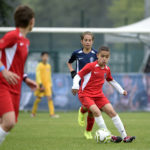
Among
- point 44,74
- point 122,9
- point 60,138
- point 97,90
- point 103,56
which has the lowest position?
point 122,9

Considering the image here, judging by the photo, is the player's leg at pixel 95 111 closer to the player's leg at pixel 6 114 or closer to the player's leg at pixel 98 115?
the player's leg at pixel 98 115

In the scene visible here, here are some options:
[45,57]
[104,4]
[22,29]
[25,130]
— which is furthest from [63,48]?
[104,4]

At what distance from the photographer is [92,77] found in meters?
8.90

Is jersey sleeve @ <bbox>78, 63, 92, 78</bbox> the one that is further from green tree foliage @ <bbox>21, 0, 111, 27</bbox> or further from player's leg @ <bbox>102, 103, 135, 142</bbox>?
green tree foliage @ <bbox>21, 0, 111, 27</bbox>

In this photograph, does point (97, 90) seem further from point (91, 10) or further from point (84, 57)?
point (91, 10)

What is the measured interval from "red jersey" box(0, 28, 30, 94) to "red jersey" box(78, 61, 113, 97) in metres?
2.41

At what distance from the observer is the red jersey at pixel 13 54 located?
6.36 metres

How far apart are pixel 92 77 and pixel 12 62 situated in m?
2.64

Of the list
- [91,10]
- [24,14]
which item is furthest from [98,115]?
[91,10]

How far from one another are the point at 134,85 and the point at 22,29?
40.5 ft

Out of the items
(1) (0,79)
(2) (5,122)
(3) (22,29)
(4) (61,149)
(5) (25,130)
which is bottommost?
(5) (25,130)

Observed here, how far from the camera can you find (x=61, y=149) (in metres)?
7.89

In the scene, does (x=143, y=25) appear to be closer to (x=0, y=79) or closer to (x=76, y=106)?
(x=76, y=106)

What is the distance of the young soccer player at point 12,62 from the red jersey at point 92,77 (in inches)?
91.1
